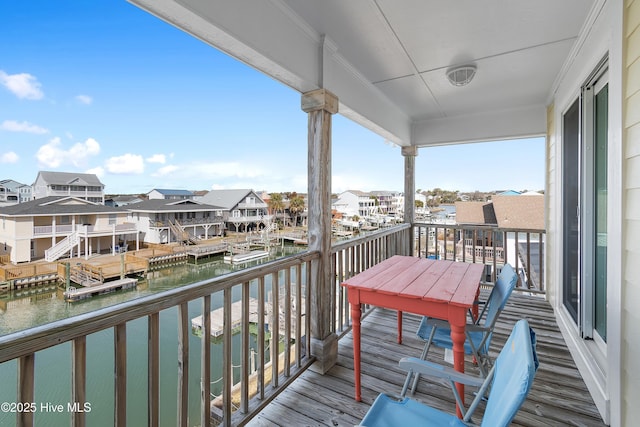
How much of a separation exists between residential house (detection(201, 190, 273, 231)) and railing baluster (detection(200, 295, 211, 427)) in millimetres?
416

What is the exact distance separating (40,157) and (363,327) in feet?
9.60

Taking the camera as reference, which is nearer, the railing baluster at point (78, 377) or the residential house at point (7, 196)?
the residential house at point (7, 196)

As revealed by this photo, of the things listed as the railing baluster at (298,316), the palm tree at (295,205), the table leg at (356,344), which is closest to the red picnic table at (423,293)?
the table leg at (356,344)

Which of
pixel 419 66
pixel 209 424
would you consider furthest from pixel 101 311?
pixel 419 66

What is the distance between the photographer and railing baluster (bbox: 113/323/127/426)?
115 centimetres

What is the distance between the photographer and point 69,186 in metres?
0.99

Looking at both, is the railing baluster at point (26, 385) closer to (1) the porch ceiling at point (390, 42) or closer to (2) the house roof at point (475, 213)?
(1) the porch ceiling at point (390, 42)

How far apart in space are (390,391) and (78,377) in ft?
6.00

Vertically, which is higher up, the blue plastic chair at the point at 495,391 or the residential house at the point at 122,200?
the residential house at the point at 122,200

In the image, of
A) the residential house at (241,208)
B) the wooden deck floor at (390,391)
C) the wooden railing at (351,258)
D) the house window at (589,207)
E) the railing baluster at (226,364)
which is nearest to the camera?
the residential house at (241,208)

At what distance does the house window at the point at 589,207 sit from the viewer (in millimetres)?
2113

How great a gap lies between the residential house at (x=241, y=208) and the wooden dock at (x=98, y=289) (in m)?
0.48

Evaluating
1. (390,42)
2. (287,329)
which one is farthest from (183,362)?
(390,42)

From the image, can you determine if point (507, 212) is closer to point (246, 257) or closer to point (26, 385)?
point (246, 257)
